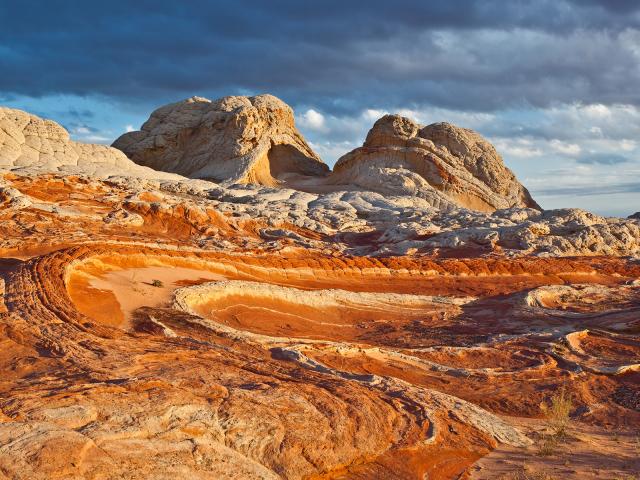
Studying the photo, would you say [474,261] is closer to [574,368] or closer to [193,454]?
[574,368]

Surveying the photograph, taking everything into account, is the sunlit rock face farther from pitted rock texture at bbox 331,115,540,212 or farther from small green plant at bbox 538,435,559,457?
pitted rock texture at bbox 331,115,540,212

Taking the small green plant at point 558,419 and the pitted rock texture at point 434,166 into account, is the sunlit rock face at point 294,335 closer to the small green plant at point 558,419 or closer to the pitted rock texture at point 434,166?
the small green plant at point 558,419

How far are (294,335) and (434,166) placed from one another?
98.4 ft

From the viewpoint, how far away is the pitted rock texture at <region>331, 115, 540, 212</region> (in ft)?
130

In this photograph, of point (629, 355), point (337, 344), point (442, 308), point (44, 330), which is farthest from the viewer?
point (442, 308)

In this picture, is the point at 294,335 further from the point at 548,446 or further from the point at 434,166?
the point at 434,166

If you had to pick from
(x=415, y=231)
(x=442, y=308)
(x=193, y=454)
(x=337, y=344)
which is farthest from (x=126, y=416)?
(x=415, y=231)

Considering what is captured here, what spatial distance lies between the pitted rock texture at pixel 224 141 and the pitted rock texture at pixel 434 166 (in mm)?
4380

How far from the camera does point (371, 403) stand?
7016 mm

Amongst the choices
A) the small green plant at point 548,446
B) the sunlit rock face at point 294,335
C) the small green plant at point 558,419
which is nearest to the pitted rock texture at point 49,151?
the sunlit rock face at point 294,335

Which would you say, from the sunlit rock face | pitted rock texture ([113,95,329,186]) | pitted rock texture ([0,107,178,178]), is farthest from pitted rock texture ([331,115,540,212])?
pitted rock texture ([0,107,178,178])

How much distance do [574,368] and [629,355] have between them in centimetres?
218

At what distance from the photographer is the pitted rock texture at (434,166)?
39.5m

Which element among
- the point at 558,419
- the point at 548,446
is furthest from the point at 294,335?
the point at 548,446
